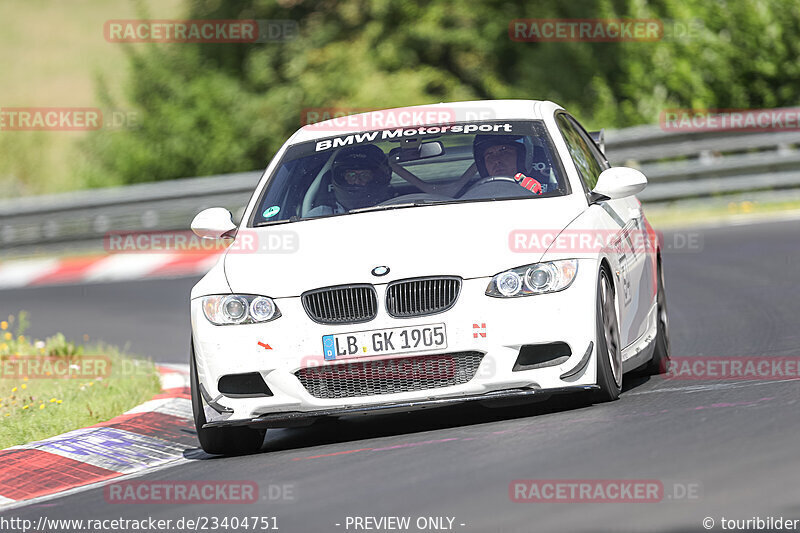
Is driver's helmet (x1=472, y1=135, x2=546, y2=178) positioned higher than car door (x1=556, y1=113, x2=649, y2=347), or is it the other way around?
driver's helmet (x1=472, y1=135, x2=546, y2=178)

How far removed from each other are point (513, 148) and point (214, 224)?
1700 millimetres

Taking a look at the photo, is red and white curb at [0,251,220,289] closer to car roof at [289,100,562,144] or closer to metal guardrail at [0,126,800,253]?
metal guardrail at [0,126,800,253]

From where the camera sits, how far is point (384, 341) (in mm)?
6887

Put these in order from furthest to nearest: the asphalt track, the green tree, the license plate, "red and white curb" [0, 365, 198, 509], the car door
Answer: the green tree, the car door, "red and white curb" [0, 365, 198, 509], the license plate, the asphalt track

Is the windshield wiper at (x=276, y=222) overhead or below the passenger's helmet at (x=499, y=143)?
below

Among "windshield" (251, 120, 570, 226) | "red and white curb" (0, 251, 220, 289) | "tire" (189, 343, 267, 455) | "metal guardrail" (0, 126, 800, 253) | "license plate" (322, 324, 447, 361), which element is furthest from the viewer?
"metal guardrail" (0, 126, 800, 253)

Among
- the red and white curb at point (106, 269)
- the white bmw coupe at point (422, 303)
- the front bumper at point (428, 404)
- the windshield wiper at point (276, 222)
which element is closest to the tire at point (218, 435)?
the white bmw coupe at point (422, 303)

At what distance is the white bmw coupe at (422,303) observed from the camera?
6895 millimetres

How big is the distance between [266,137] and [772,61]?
10553 millimetres

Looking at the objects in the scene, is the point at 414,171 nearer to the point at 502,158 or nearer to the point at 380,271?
the point at 502,158

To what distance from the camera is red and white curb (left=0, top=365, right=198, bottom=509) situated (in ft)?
24.0

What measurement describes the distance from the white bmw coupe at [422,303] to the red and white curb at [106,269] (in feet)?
35.9

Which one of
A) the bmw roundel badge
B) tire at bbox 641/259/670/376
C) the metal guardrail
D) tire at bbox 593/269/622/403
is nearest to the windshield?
tire at bbox 593/269/622/403

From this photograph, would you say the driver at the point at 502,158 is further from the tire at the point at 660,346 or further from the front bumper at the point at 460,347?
the tire at the point at 660,346
